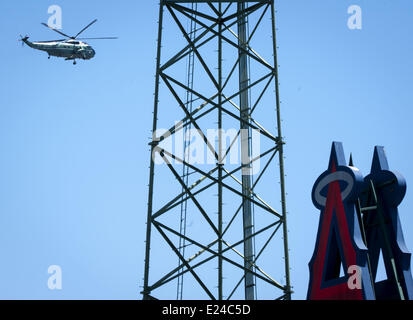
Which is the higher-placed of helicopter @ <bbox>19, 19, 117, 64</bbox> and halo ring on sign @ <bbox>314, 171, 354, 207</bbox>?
helicopter @ <bbox>19, 19, 117, 64</bbox>

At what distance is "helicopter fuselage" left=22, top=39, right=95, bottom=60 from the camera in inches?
3007

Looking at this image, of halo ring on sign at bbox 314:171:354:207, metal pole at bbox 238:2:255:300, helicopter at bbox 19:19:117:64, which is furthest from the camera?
helicopter at bbox 19:19:117:64

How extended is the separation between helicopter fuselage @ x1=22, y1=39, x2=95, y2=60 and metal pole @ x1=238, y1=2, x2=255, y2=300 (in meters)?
48.7

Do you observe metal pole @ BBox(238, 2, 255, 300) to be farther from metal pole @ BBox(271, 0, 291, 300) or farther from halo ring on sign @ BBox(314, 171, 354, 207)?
halo ring on sign @ BBox(314, 171, 354, 207)

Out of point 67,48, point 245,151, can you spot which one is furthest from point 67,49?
point 245,151

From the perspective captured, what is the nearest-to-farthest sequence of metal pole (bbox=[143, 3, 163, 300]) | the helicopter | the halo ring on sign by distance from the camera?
metal pole (bbox=[143, 3, 163, 300])
the halo ring on sign
the helicopter

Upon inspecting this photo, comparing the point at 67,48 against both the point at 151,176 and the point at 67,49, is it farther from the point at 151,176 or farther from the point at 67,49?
the point at 151,176

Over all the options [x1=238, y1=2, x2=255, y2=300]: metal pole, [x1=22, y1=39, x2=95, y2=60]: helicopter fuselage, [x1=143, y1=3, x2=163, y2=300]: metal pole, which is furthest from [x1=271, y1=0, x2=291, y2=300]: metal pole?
[x1=22, y1=39, x2=95, y2=60]: helicopter fuselage

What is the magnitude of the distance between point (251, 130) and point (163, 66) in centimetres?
457

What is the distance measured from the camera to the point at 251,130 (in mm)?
28359
